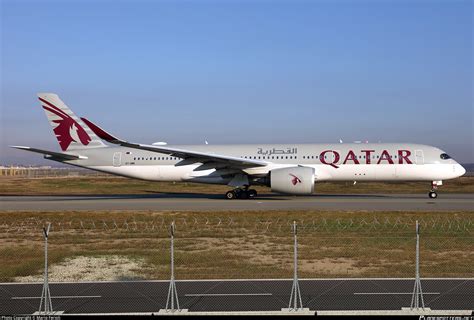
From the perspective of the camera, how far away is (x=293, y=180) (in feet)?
105

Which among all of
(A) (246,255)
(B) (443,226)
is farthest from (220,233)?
(B) (443,226)

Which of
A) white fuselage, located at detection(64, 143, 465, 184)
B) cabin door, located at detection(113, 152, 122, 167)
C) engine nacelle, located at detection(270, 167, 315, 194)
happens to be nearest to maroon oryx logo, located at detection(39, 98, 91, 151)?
white fuselage, located at detection(64, 143, 465, 184)

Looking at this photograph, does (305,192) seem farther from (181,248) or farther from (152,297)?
(152,297)

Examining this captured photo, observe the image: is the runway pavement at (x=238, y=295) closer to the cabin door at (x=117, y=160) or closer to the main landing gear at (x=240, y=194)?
the main landing gear at (x=240, y=194)

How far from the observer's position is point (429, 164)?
33.6 m

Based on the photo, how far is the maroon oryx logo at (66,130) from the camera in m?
37.8

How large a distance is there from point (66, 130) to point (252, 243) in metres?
24.7

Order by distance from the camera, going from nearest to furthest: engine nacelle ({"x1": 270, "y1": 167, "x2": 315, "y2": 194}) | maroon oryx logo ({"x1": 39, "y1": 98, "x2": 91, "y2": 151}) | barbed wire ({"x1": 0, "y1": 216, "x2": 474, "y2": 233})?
barbed wire ({"x1": 0, "y1": 216, "x2": 474, "y2": 233})
engine nacelle ({"x1": 270, "y1": 167, "x2": 315, "y2": 194})
maroon oryx logo ({"x1": 39, "y1": 98, "x2": 91, "y2": 151})

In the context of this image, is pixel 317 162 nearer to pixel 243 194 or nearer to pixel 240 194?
pixel 243 194

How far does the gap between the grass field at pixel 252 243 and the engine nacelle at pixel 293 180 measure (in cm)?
671

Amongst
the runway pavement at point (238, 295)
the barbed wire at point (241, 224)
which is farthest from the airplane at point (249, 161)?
the runway pavement at point (238, 295)

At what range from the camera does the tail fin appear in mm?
37781

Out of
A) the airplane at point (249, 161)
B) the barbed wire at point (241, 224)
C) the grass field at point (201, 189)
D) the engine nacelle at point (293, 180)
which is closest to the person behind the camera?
the barbed wire at point (241, 224)

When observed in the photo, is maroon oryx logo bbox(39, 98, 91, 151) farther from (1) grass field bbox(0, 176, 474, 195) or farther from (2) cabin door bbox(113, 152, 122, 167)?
(1) grass field bbox(0, 176, 474, 195)
